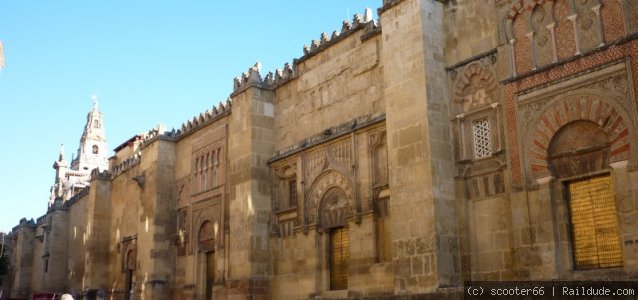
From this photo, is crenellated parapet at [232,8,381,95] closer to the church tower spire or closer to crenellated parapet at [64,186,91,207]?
crenellated parapet at [64,186,91,207]

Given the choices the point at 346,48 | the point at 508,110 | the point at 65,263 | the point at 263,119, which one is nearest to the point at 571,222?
the point at 508,110

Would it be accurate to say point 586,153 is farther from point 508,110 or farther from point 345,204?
point 345,204

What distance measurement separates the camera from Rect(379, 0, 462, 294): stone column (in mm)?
10328

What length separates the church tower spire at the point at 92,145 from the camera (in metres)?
60.0

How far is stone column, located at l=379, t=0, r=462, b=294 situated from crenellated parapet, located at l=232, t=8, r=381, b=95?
157 cm

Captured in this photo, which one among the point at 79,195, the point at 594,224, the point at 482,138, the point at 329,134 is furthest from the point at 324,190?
the point at 79,195

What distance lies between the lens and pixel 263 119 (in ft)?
51.5

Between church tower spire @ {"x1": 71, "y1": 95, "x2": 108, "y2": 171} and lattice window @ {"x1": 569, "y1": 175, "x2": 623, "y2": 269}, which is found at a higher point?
church tower spire @ {"x1": 71, "y1": 95, "x2": 108, "y2": 171}

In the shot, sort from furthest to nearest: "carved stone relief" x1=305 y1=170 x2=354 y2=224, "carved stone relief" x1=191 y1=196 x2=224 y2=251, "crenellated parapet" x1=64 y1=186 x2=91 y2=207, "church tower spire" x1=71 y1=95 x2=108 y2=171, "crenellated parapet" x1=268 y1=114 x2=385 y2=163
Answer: "church tower spire" x1=71 y1=95 x2=108 y2=171
"crenellated parapet" x1=64 y1=186 x2=91 y2=207
"carved stone relief" x1=191 y1=196 x2=224 y2=251
"carved stone relief" x1=305 y1=170 x2=354 y2=224
"crenellated parapet" x1=268 y1=114 x2=385 y2=163

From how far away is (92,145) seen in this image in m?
61.0

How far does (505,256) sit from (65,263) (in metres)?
23.1

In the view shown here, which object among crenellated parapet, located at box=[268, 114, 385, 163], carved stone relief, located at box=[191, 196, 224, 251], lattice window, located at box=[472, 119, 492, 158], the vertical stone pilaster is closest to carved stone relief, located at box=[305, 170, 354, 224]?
crenellated parapet, located at box=[268, 114, 385, 163]

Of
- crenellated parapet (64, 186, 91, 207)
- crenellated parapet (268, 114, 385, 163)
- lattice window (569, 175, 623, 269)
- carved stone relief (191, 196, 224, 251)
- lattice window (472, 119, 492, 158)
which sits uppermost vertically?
crenellated parapet (64, 186, 91, 207)

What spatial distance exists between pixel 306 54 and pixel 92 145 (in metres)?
50.5
